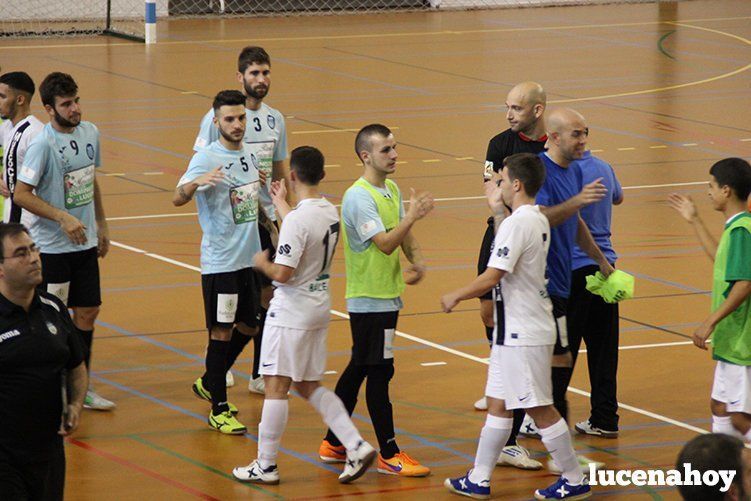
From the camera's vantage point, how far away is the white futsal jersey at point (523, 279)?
26.5 feet

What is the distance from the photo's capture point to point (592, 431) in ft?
31.3

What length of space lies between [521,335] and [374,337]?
42.4 inches

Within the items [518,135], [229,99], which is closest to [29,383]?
[229,99]

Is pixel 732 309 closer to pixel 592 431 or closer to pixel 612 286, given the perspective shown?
pixel 612 286

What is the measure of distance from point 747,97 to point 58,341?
20.7m

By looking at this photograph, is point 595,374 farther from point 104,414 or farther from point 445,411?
point 104,414

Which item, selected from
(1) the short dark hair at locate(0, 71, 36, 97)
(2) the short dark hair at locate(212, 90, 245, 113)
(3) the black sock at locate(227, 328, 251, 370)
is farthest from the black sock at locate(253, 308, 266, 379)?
(1) the short dark hair at locate(0, 71, 36, 97)

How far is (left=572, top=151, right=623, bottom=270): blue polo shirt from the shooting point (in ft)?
31.1

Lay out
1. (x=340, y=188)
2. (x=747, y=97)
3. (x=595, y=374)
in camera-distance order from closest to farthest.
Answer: (x=595, y=374)
(x=340, y=188)
(x=747, y=97)

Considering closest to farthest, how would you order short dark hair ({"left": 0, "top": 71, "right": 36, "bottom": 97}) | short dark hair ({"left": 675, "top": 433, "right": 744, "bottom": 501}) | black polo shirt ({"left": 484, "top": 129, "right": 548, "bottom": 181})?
short dark hair ({"left": 675, "top": 433, "right": 744, "bottom": 501}), black polo shirt ({"left": 484, "top": 129, "right": 548, "bottom": 181}), short dark hair ({"left": 0, "top": 71, "right": 36, "bottom": 97})

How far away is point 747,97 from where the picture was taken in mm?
25453

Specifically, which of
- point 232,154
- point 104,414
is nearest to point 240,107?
point 232,154

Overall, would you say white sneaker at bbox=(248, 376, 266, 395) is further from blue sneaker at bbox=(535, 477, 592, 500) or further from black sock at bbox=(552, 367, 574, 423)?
blue sneaker at bbox=(535, 477, 592, 500)

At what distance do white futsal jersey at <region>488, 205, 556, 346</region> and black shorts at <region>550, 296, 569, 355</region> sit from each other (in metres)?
0.52
